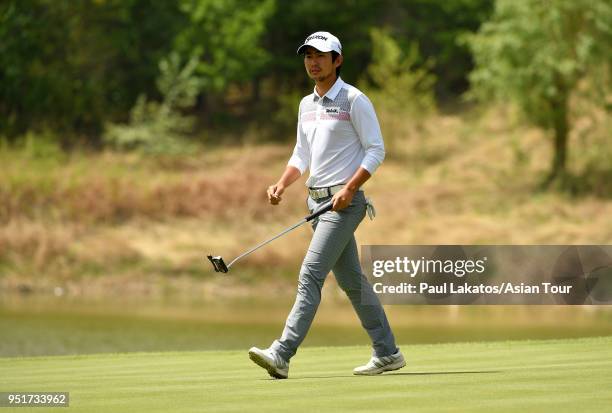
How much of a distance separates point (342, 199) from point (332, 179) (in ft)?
0.78

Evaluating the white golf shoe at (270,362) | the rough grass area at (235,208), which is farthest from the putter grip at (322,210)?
the rough grass area at (235,208)

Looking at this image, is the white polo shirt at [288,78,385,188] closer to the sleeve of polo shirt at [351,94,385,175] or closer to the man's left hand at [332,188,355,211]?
the sleeve of polo shirt at [351,94,385,175]

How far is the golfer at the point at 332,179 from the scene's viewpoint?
8.48 metres

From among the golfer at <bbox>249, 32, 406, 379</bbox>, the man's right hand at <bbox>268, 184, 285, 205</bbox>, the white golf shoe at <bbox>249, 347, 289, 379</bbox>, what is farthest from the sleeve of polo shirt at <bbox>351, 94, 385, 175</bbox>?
the white golf shoe at <bbox>249, 347, 289, 379</bbox>

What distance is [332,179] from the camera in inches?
338

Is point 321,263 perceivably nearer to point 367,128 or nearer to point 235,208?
point 367,128

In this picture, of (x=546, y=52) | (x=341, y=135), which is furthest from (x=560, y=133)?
(x=341, y=135)

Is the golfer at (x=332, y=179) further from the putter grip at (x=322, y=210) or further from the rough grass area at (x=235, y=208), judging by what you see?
the rough grass area at (x=235, y=208)

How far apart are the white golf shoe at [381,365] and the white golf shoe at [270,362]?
52cm

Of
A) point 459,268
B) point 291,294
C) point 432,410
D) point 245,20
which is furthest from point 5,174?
point 432,410

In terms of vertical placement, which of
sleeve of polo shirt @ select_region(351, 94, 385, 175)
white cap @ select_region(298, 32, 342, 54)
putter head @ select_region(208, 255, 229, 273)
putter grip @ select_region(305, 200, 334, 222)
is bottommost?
putter head @ select_region(208, 255, 229, 273)

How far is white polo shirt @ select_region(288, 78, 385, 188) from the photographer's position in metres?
8.52

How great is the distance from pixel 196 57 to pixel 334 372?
36.6 m

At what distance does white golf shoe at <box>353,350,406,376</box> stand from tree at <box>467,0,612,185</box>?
26891mm
